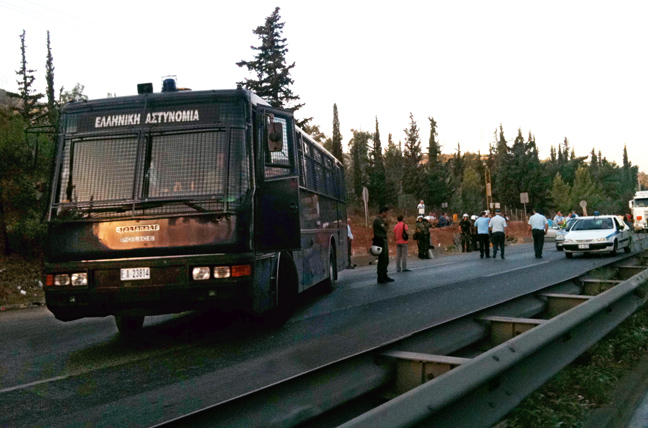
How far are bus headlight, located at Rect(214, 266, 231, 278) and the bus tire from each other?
1.42 m

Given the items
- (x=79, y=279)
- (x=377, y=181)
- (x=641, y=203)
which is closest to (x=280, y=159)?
(x=79, y=279)

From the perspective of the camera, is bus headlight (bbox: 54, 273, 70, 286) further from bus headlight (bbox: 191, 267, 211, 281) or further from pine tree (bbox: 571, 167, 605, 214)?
pine tree (bbox: 571, 167, 605, 214)

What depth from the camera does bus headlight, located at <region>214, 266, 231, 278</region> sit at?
24.3 ft

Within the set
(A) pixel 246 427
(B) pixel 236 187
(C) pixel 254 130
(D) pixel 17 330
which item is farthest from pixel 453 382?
(D) pixel 17 330

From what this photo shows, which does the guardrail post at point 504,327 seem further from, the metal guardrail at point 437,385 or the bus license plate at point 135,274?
the bus license plate at point 135,274

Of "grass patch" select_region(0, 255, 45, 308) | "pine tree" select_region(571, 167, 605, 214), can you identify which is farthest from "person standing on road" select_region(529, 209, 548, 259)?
"pine tree" select_region(571, 167, 605, 214)

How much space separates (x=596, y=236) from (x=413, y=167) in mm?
72878

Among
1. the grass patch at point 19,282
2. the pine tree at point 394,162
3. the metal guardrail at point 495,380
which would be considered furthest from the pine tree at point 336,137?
the metal guardrail at point 495,380

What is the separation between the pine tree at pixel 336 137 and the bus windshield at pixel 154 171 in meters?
95.1

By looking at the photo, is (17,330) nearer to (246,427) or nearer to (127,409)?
A: (127,409)

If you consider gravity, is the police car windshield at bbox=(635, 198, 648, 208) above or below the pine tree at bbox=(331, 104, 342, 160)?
below

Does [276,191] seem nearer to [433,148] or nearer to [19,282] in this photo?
[19,282]

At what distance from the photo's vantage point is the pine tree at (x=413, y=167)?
95.0 metres

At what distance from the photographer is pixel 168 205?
24.8 feet
